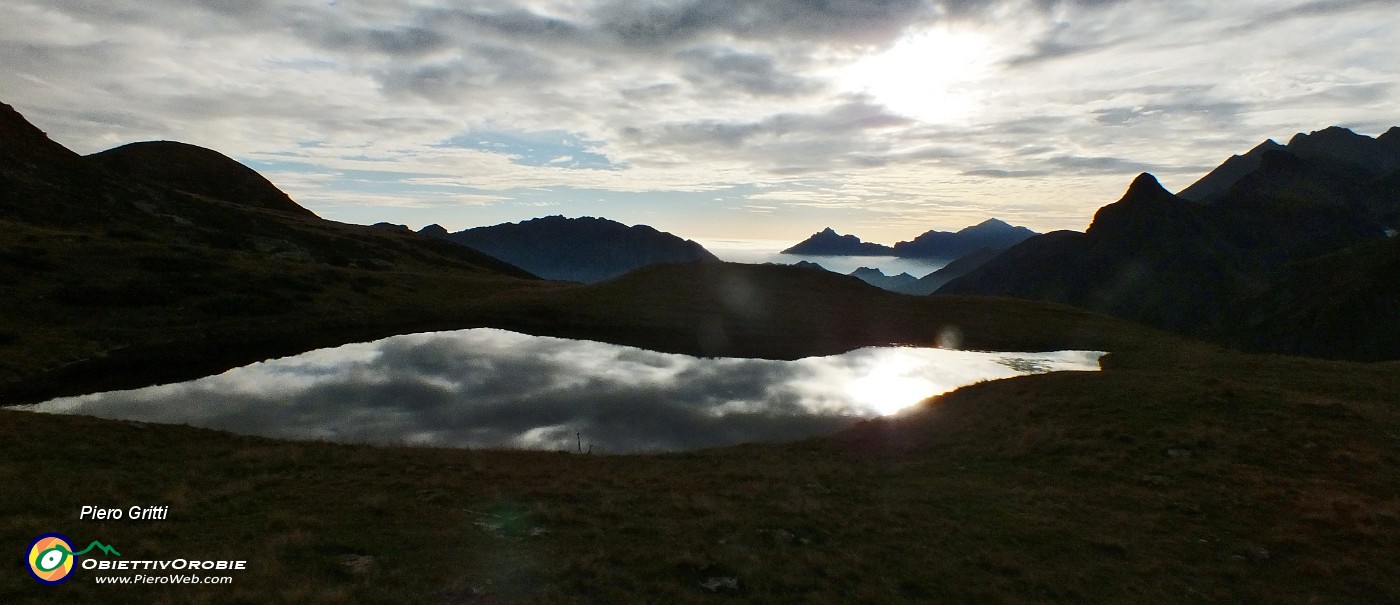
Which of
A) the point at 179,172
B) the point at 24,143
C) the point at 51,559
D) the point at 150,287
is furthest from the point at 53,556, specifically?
the point at 179,172

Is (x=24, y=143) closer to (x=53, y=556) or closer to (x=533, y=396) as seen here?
(x=533, y=396)

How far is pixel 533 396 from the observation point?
38.2 m

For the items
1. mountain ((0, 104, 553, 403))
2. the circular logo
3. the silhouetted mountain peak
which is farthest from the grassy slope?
the silhouetted mountain peak

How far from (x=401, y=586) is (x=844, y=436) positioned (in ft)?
77.9

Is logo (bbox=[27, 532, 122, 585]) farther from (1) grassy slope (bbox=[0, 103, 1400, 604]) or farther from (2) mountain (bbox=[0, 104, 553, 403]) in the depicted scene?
(2) mountain (bbox=[0, 104, 553, 403])

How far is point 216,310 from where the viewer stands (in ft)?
180

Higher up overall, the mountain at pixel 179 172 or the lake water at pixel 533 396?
the mountain at pixel 179 172

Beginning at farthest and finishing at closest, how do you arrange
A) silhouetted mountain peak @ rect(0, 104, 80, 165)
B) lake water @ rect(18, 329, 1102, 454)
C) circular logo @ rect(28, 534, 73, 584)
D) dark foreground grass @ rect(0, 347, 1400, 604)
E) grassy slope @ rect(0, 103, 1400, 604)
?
silhouetted mountain peak @ rect(0, 104, 80, 165), lake water @ rect(18, 329, 1102, 454), grassy slope @ rect(0, 103, 1400, 604), dark foreground grass @ rect(0, 347, 1400, 604), circular logo @ rect(28, 534, 73, 584)

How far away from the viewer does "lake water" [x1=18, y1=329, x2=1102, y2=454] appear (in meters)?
30.2

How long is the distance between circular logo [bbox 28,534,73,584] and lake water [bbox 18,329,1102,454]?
14.8 m

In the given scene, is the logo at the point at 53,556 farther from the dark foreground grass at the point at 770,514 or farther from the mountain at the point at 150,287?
the mountain at the point at 150,287

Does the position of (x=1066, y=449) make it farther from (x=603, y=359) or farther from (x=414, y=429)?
(x=603, y=359)

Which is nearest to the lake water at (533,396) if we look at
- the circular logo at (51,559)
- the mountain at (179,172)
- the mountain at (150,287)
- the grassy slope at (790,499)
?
the grassy slope at (790,499)

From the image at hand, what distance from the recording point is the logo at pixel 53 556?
11602mm
